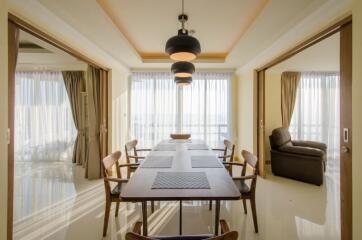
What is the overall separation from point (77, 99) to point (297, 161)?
5.09 m

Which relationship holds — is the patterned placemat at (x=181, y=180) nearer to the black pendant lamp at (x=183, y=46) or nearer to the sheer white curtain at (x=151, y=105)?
the black pendant lamp at (x=183, y=46)

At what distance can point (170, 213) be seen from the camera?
9.37 ft

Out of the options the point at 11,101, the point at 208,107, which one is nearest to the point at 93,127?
the point at 11,101

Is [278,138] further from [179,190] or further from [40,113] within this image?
[40,113]

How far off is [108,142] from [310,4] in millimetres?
3924

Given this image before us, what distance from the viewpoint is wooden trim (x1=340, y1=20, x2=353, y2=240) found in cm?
189

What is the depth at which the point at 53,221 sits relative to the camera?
264 cm

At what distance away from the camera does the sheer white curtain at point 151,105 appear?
570 cm

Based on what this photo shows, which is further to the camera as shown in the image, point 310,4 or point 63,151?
point 63,151

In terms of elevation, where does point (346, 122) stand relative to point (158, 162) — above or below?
above

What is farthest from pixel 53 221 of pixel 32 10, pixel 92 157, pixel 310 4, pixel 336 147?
pixel 336 147

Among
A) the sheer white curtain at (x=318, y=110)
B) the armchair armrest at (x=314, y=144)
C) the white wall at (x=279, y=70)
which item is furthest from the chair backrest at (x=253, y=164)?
the sheer white curtain at (x=318, y=110)

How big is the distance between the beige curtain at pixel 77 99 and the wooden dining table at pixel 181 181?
3.35 m

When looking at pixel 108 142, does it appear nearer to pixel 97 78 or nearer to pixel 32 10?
pixel 97 78
